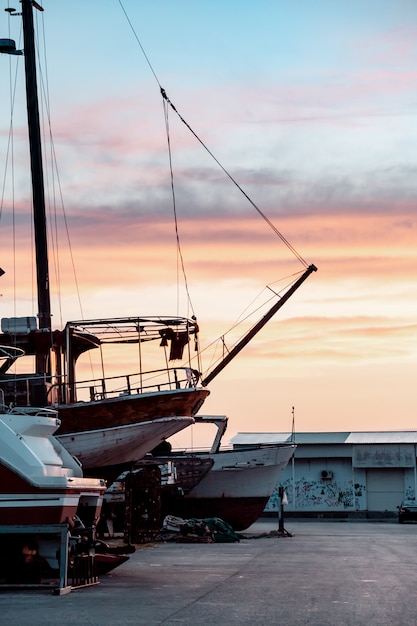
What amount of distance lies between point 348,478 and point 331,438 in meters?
4.33

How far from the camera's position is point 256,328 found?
4378 centimetres

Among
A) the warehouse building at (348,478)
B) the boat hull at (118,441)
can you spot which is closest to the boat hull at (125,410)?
the boat hull at (118,441)

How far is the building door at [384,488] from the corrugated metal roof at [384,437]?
2.12 m

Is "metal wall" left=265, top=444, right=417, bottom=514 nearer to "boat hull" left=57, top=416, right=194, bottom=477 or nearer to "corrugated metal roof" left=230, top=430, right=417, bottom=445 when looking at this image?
"corrugated metal roof" left=230, top=430, right=417, bottom=445

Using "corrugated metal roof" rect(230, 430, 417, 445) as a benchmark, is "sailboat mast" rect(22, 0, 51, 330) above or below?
above

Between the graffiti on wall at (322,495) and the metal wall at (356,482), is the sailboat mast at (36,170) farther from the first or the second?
the graffiti on wall at (322,495)

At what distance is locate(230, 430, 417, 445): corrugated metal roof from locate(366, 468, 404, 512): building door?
6.51ft

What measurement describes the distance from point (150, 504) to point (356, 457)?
148 ft

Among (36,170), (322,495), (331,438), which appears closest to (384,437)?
(331,438)

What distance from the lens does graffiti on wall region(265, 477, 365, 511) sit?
7050 centimetres

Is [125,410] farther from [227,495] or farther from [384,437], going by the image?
[384,437]

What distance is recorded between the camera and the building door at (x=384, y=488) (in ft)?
231

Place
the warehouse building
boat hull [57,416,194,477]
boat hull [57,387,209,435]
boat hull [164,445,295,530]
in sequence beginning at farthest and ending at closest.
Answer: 1. the warehouse building
2. boat hull [164,445,295,530]
3. boat hull [57,387,209,435]
4. boat hull [57,416,194,477]

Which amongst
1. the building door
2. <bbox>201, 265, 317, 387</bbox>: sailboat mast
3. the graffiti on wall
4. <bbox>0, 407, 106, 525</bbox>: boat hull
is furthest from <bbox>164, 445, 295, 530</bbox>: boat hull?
the building door
